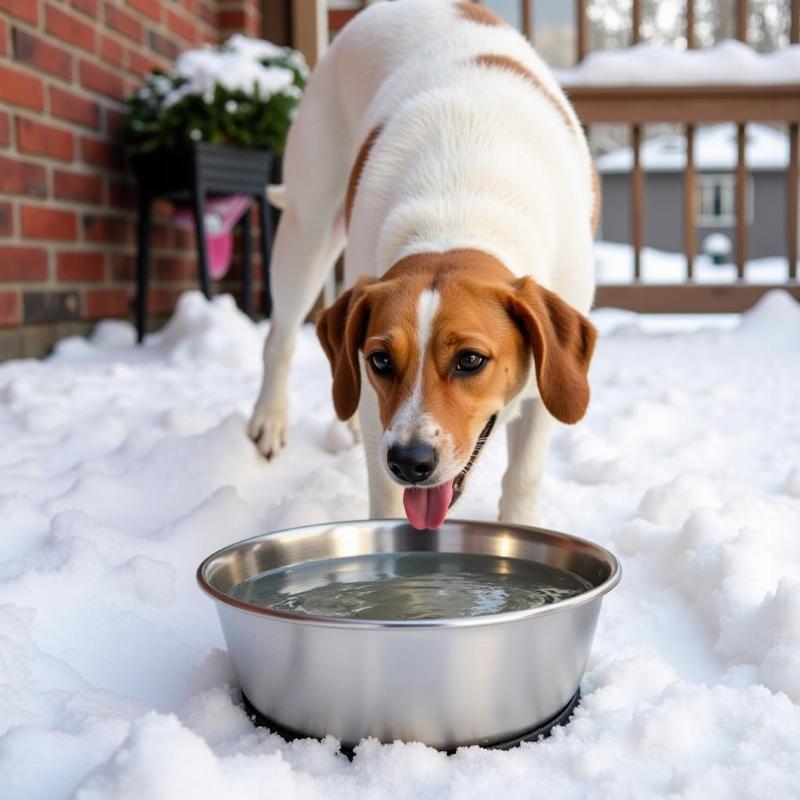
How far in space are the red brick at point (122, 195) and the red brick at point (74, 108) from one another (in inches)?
11.5

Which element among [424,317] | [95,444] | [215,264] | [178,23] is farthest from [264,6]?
[424,317]

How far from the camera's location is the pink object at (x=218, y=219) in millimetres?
4707

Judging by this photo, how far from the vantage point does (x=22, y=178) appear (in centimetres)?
370

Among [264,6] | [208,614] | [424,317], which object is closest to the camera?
[424,317]

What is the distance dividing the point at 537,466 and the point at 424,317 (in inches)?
22.8

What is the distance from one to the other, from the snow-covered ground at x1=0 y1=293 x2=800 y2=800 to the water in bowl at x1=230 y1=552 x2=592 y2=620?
0.13 metres

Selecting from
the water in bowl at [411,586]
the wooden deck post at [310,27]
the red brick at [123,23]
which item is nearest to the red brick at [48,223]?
the red brick at [123,23]

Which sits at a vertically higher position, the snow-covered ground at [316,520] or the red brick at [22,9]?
the red brick at [22,9]

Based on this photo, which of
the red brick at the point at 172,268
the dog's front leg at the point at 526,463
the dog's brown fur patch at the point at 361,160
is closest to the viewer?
the dog's front leg at the point at 526,463

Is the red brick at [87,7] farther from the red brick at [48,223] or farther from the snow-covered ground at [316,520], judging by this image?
the snow-covered ground at [316,520]

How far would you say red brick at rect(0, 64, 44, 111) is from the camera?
11.5 ft

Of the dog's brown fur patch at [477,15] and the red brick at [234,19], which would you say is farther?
the red brick at [234,19]

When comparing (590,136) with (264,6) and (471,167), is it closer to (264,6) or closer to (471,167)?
(264,6)

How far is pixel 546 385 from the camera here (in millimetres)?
1590
